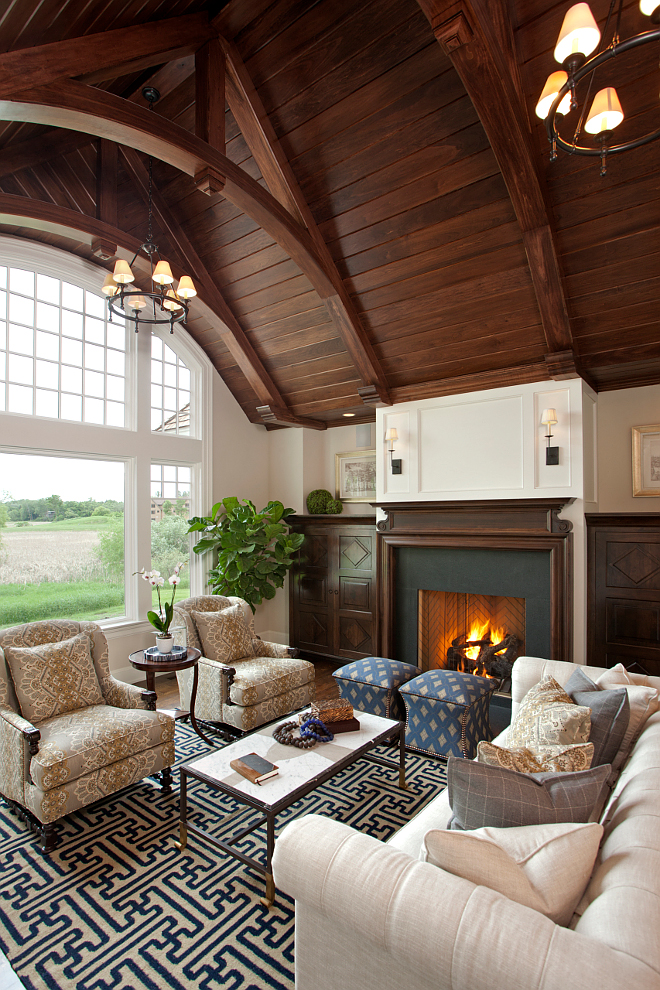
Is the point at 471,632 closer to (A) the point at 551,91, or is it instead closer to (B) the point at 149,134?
(A) the point at 551,91

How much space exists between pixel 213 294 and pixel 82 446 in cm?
183

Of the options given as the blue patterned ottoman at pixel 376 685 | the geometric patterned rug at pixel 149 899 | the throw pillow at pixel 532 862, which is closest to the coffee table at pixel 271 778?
the geometric patterned rug at pixel 149 899

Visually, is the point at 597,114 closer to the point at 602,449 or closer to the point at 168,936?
the point at 602,449

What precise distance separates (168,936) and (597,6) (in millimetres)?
4532

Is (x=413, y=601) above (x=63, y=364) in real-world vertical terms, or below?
below

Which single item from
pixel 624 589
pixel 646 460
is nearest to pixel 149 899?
pixel 624 589

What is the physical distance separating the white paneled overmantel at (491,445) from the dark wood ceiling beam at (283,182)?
673 millimetres

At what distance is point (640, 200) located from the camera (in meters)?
3.18

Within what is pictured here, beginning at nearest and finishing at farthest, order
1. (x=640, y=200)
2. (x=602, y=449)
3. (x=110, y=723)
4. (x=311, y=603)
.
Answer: (x=110, y=723) < (x=640, y=200) < (x=602, y=449) < (x=311, y=603)

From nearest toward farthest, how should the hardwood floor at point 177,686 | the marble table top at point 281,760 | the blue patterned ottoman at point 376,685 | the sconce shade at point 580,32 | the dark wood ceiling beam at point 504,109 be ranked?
the sconce shade at point 580,32
the marble table top at point 281,760
the dark wood ceiling beam at point 504,109
the blue patterned ottoman at point 376,685
the hardwood floor at point 177,686

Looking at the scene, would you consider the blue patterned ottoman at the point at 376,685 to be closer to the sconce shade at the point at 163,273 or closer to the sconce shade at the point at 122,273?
the sconce shade at the point at 163,273

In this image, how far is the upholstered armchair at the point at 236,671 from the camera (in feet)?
12.5

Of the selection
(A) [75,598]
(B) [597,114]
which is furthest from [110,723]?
(B) [597,114]

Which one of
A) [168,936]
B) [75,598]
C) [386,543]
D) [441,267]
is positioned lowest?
[168,936]
